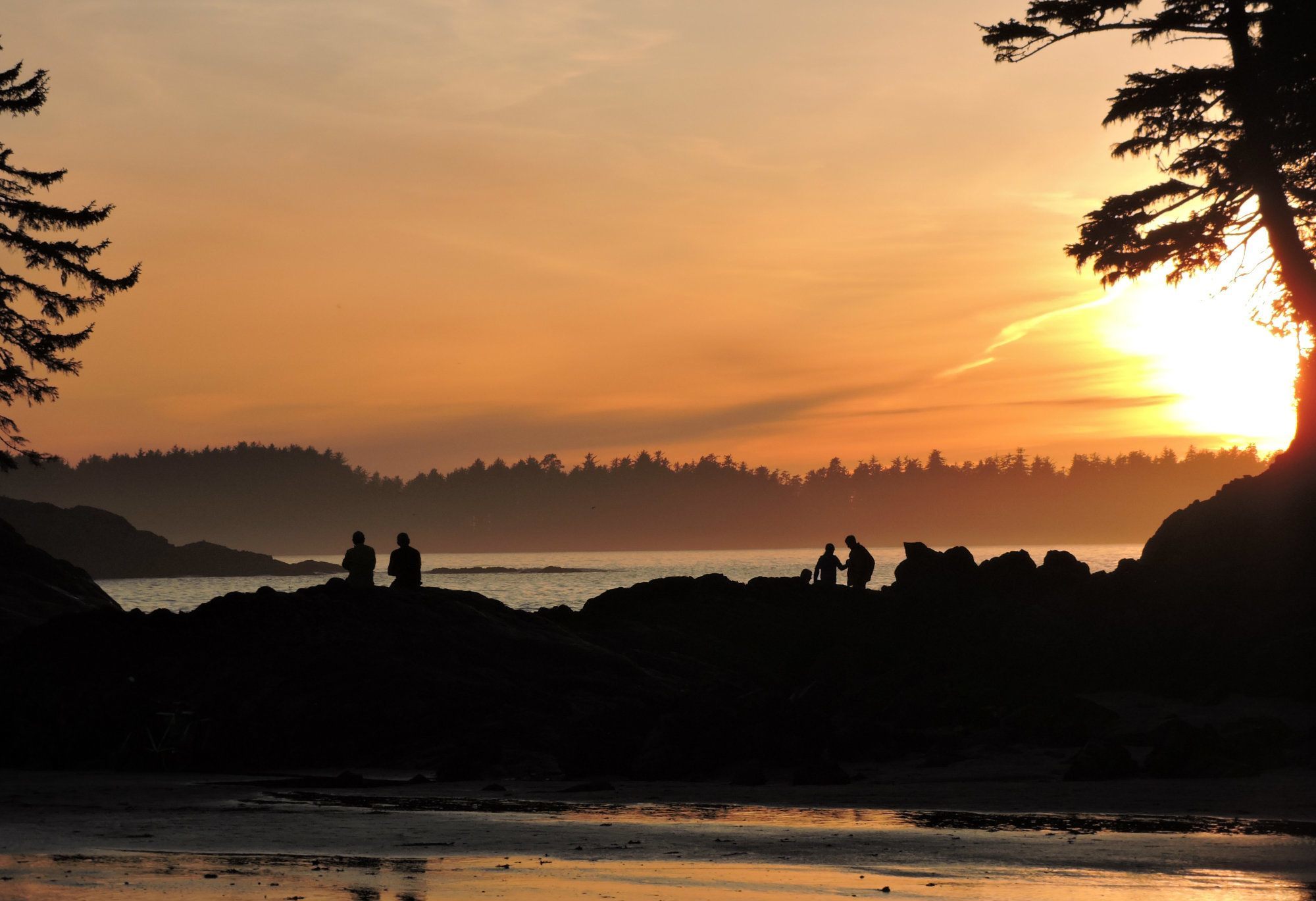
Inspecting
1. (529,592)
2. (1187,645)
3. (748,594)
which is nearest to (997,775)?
(1187,645)

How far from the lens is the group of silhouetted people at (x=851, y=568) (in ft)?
122

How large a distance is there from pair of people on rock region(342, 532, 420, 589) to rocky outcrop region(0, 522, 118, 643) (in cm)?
672

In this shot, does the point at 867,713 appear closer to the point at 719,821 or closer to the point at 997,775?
the point at 997,775

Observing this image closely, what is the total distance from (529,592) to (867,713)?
10481 cm

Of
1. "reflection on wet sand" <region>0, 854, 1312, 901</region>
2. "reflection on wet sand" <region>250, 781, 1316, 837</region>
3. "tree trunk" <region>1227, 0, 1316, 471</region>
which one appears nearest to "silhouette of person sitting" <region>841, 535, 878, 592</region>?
"tree trunk" <region>1227, 0, 1316, 471</region>

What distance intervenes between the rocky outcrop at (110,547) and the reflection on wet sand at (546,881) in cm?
13810

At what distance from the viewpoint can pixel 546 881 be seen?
11164 millimetres

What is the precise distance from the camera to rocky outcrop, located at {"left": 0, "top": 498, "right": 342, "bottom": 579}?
487 ft

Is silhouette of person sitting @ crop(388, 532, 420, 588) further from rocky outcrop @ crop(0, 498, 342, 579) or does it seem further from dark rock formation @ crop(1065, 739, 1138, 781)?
rocky outcrop @ crop(0, 498, 342, 579)

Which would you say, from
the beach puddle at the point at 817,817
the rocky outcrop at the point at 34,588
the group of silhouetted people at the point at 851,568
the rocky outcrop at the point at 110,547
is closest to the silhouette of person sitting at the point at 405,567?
the rocky outcrop at the point at 34,588

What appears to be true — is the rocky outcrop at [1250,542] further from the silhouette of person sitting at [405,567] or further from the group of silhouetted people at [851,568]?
the silhouette of person sitting at [405,567]

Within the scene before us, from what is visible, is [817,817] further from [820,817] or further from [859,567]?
[859,567]

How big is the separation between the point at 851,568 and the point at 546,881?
27390 mm

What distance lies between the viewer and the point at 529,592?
127125 mm
